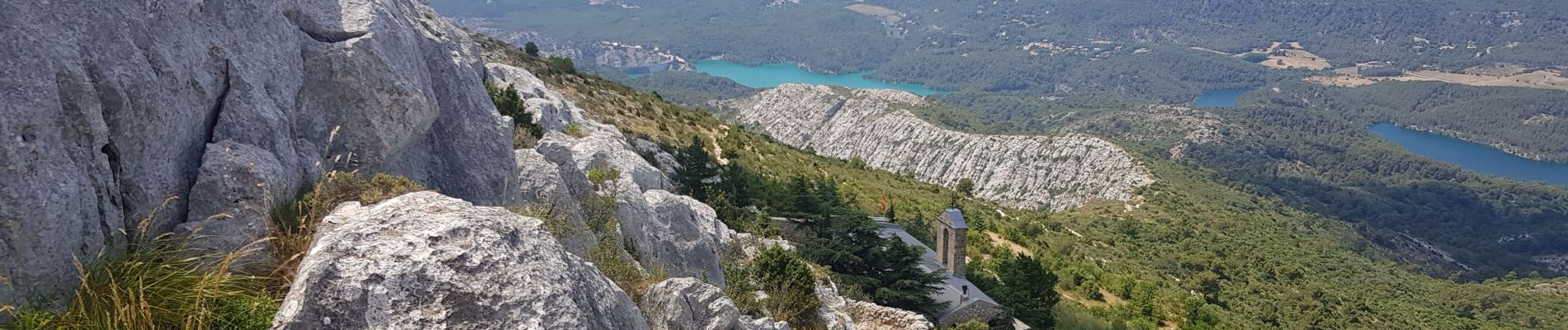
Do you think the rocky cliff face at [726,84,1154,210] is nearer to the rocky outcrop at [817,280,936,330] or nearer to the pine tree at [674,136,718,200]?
the pine tree at [674,136,718,200]

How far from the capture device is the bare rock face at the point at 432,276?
13.8ft

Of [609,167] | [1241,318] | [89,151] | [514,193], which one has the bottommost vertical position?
[1241,318]

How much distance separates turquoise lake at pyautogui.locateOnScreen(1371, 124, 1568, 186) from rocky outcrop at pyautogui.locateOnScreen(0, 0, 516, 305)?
19329 cm

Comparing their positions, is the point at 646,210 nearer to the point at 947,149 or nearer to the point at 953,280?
the point at 953,280

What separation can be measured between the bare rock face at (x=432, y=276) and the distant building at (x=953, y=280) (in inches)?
557

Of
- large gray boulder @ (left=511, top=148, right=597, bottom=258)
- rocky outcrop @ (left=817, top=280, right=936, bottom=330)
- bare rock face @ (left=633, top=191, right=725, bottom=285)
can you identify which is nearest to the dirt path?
rocky outcrop @ (left=817, top=280, right=936, bottom=330)

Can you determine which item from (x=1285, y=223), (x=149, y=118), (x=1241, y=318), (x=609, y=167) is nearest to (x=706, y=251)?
(x=609, y=167)

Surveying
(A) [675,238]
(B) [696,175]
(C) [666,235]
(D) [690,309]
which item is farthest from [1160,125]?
(D) [690,309]

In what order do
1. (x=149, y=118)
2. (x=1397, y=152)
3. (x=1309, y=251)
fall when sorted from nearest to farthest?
(x=149, y=118) → (x=1309, y=251) → (x=1397, y=152)

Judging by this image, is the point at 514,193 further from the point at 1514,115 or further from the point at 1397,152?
the point at 1514,115

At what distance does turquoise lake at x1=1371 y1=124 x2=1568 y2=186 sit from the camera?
164 meters

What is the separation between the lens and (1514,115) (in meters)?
193

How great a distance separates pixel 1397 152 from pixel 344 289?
16523 centimetres

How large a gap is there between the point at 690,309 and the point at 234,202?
376cm
